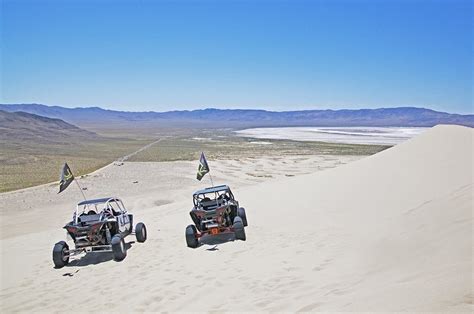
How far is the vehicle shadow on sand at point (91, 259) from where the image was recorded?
35.6 ft

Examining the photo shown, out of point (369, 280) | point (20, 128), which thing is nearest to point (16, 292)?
point (369, 280)

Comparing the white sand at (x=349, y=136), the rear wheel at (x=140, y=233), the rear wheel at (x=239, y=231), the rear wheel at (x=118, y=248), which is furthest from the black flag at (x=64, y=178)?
the white sand at (x=349, y=136)

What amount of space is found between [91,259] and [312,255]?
18.1 feet

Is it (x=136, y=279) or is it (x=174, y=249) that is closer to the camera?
(x=136, y=279)

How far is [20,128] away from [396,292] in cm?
12044

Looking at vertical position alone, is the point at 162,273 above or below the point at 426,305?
below

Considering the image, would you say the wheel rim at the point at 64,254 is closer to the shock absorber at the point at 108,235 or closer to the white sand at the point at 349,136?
the shock absorber at the point at 108,235

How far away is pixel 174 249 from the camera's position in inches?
456

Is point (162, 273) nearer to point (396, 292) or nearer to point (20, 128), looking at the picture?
point (396, 292)

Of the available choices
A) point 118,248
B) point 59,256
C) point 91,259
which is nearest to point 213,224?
point 118,248

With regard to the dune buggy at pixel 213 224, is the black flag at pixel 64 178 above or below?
above

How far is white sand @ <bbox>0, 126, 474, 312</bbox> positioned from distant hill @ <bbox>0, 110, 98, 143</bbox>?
82.2 metres

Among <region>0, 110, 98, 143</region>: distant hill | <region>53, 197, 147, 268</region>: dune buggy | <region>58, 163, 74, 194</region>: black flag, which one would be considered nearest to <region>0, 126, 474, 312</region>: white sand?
<region>53, 197, 147, 268</region>: dune buggy

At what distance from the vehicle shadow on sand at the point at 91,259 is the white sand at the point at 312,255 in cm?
6
